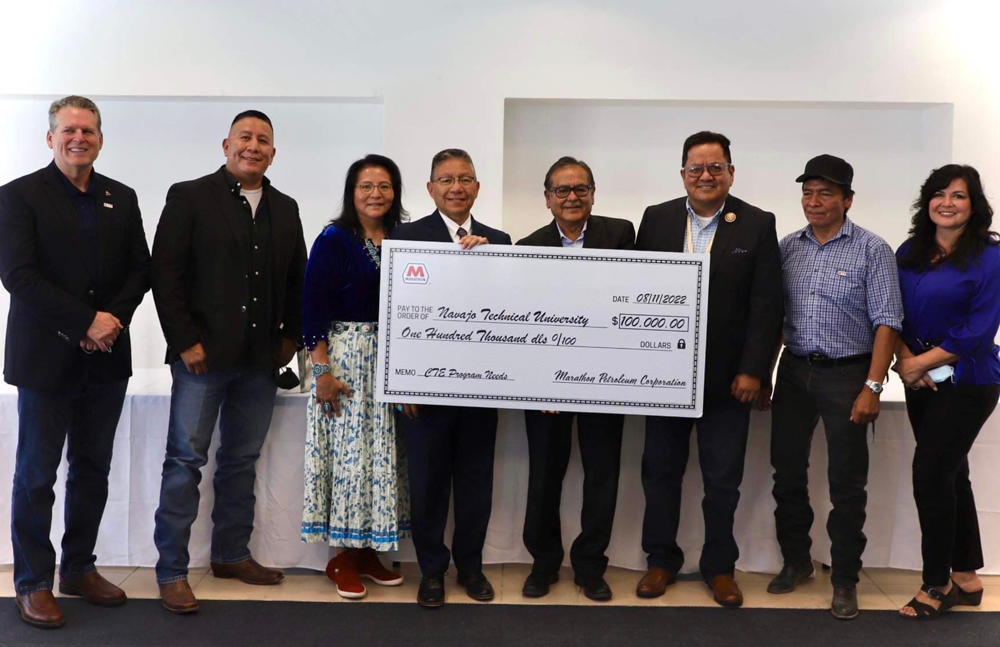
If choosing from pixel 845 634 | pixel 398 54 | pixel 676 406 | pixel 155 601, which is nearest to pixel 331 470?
pixel 155 601

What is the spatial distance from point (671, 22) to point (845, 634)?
10.1 ft

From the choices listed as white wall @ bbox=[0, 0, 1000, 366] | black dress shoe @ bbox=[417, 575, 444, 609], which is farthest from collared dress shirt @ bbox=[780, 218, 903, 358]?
white wall @ bbox=[0, 0, 1000, 366]

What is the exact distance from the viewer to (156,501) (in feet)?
9.80

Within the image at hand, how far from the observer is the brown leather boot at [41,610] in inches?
98.9

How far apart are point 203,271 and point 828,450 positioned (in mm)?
2139

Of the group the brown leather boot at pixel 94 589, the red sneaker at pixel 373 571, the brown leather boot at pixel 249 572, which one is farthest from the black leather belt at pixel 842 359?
the brown leather boot at pixel 94 589

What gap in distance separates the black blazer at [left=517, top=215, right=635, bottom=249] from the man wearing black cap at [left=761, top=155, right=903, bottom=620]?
544 mm

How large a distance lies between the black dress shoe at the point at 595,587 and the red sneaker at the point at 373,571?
654mm

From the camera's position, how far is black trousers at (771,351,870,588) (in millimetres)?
2652

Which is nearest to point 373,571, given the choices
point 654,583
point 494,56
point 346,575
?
point 346,575

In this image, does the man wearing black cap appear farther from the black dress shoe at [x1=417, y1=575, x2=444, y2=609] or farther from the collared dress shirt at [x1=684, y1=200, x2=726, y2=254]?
the black dress shoe at [x1=417, y1=575, x2=444, y2=609]

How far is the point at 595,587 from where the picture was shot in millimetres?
2816

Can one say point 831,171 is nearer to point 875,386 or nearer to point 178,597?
point 875,386

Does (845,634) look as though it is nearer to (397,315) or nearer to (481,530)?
(481,530)
